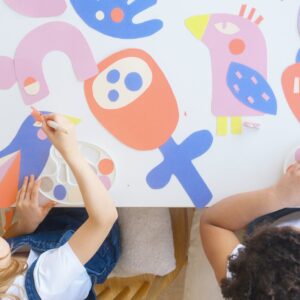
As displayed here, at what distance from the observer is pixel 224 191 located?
771 millimetres

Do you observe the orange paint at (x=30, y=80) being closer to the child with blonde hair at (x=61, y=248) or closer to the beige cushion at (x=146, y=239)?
the child with blonde hair at (x=61, y=248)

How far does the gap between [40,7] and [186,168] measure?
1.09ft

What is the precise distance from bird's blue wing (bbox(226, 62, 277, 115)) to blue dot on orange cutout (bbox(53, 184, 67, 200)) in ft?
1.01

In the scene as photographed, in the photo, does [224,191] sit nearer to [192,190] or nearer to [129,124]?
[192,190]

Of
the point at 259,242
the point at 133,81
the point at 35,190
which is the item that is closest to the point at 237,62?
the point at 133,81

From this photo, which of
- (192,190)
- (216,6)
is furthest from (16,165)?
(216,6)

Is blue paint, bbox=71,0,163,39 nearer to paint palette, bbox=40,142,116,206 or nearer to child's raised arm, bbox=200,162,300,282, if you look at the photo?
paint palette, bbox=40,142,116,206

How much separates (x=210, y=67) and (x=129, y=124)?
15cm

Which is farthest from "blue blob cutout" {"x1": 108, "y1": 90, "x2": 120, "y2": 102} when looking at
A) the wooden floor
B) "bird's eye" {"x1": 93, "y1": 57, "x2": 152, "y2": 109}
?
the wooden floor

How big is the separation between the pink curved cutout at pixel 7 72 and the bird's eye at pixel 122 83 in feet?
0.43

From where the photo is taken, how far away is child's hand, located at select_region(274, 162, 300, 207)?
0.73m

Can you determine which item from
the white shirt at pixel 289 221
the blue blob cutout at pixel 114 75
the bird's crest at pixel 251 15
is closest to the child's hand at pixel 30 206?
the blue blob cutout at pixel 114 75

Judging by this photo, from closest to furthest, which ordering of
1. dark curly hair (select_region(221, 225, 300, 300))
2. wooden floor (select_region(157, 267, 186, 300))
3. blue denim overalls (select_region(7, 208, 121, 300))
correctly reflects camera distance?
dark curly hair (select_region(221, 225, 300, 300)) < blue denim overalls (select_region(7, 208, 121, 300)) < wooden floor (select_region(157, 267, 186, 300))

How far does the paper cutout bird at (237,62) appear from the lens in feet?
2.40
